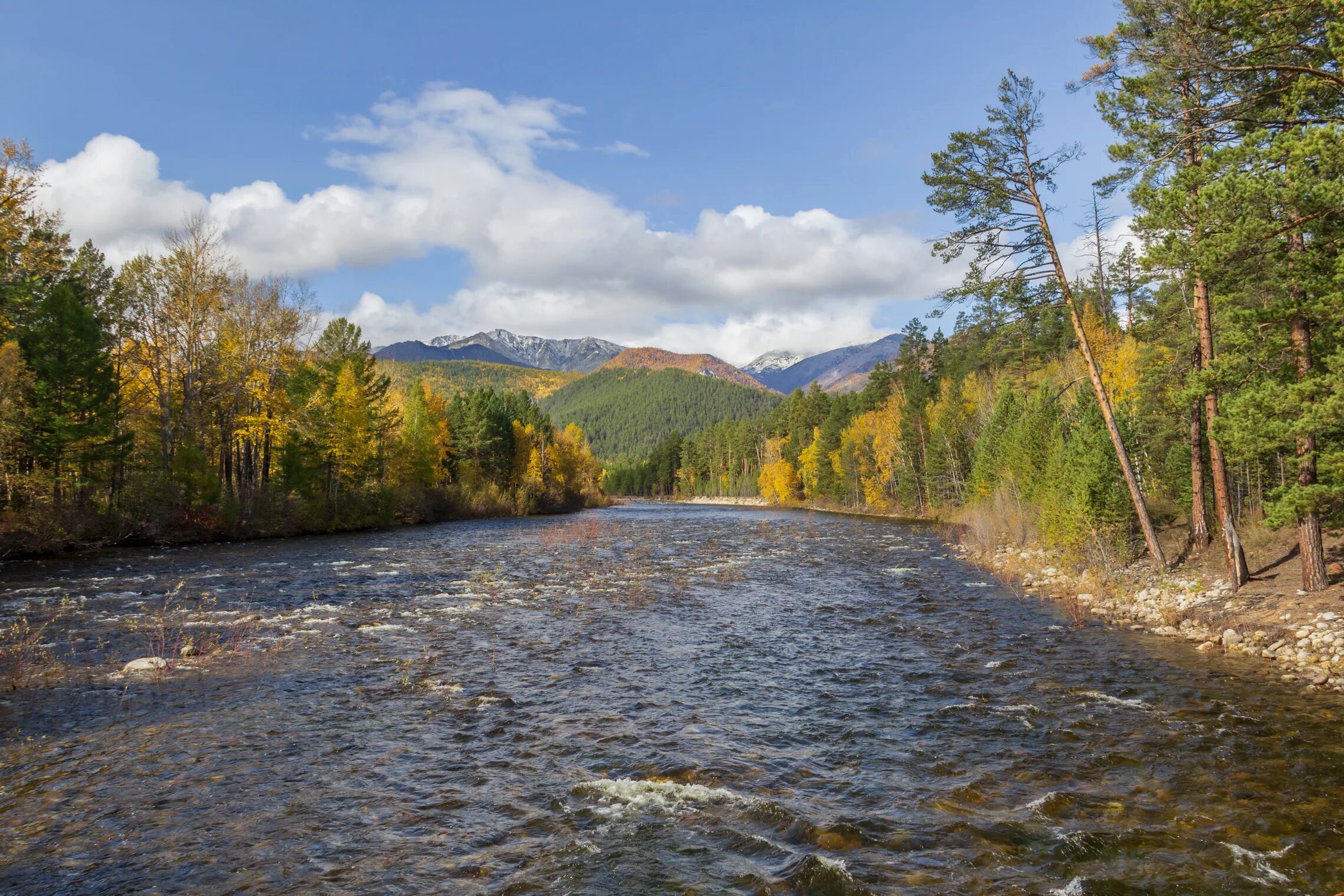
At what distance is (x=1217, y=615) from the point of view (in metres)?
15.2

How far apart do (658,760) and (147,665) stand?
992cm

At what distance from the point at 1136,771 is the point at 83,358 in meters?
40.3

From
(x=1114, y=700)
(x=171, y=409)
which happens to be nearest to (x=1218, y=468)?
(x=1114, y=700)

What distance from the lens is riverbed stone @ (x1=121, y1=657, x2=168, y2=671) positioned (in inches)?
494

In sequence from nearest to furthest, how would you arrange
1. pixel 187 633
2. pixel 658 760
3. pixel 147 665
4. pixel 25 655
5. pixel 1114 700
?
pixel 658 760
pixel 1114 700
pixel 147 665
pixel 25 655
pixel 187 633

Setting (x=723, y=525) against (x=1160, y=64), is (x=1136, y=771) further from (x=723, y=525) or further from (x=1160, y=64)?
(x=723, y=525)

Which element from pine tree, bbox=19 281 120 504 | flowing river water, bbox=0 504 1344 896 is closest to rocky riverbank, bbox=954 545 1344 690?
flowing river water, bbox=0 504 1344 896

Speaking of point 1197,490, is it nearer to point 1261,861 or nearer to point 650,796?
point 1261,861

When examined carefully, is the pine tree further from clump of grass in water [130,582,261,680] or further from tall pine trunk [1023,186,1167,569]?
tall pine trunk [1023,186,1167,569]

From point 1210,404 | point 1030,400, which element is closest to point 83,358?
point 1210,404

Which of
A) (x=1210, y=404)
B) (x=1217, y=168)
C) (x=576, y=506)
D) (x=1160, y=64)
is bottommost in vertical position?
(x=576, y=506)

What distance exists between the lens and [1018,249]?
2014 centimetres

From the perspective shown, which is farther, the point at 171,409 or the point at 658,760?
the point at 171,409

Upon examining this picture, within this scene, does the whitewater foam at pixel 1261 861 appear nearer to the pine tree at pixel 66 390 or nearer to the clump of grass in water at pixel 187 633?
the clump of grass in water at pixel 187 633
